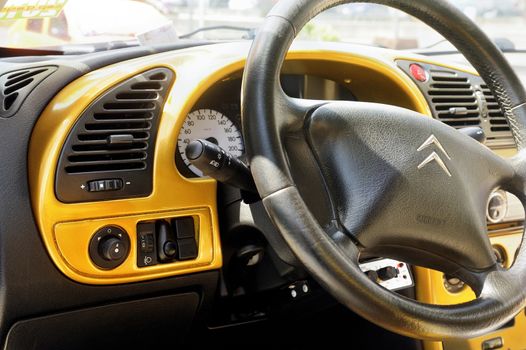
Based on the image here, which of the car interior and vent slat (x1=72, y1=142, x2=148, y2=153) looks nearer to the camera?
the car interior

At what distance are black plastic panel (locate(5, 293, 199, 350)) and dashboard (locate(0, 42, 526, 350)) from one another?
20mm

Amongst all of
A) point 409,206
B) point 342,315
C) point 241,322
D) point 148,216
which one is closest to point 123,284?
point 148,216

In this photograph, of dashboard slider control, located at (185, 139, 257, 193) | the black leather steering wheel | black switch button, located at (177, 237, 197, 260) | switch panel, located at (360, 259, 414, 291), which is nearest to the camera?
the black leather steering wheel

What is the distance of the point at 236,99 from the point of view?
150 centimetres

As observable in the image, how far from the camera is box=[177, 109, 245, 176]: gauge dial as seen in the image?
1362 mm

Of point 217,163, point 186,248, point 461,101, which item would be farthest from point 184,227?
point 461,101

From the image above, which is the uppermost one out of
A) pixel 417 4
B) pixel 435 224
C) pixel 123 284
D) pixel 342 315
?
pixel 417 4

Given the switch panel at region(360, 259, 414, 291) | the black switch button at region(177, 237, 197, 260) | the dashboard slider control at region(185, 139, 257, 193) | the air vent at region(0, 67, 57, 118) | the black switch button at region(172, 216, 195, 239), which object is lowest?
the switch panel at region(360, 259, 414, 291)

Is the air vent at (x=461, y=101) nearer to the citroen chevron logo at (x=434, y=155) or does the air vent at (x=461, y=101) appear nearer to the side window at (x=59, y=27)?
the citroen chevron logo at (x=434, y=155)

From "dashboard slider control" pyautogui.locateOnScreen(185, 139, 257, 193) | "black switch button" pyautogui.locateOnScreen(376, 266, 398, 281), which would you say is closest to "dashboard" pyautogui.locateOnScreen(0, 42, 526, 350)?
"dashboard slider control" pyautogui.locateOnScreen(185, 139, 257, 193)

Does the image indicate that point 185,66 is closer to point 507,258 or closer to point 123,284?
point 123,284

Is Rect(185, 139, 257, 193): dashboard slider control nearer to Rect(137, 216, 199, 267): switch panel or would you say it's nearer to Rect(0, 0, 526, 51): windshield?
Rect(137, 216, 199, 267): switch panel

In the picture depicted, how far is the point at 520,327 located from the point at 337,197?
109cm

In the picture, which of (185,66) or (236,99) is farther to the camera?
(236,99)
